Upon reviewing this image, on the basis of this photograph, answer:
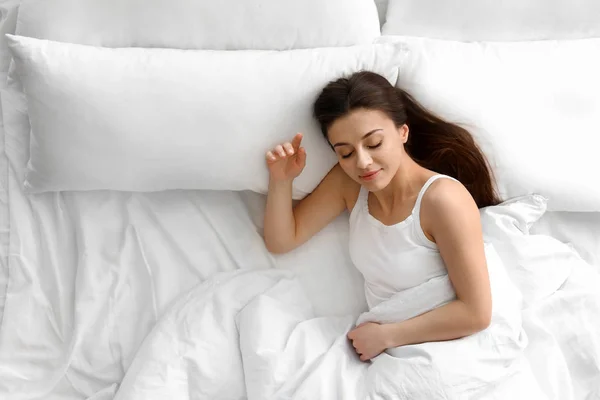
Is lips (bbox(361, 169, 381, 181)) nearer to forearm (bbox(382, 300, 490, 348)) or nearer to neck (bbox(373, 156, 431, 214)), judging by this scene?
neck (bbox(373, 156, 431, 214))

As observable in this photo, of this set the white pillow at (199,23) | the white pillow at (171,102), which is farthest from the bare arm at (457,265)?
the white pillow at (199,23)

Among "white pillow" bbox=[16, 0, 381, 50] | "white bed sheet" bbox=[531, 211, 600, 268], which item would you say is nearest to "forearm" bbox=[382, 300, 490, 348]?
"white bed sheet" bbox=[531, 211, 600, 268]

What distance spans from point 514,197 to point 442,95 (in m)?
0.30

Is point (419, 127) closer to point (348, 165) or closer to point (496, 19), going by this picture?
point (348, 165)

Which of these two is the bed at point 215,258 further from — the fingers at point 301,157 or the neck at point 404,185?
the neck at point 404,185

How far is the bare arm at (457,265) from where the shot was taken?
1198 mm

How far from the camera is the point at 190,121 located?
51.7 inches

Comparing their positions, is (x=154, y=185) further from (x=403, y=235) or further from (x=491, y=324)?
(x=491, y=324)

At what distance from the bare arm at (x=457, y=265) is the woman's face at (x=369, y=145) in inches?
4.1

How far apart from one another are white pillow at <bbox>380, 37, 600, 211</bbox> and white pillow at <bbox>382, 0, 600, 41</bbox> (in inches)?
2.2

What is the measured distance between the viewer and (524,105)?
4.51 ft

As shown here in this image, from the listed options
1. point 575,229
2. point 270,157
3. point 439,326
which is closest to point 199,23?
point 270,157

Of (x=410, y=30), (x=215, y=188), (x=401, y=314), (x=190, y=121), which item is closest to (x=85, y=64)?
(x=190, y=121)

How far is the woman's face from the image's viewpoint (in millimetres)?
1216
